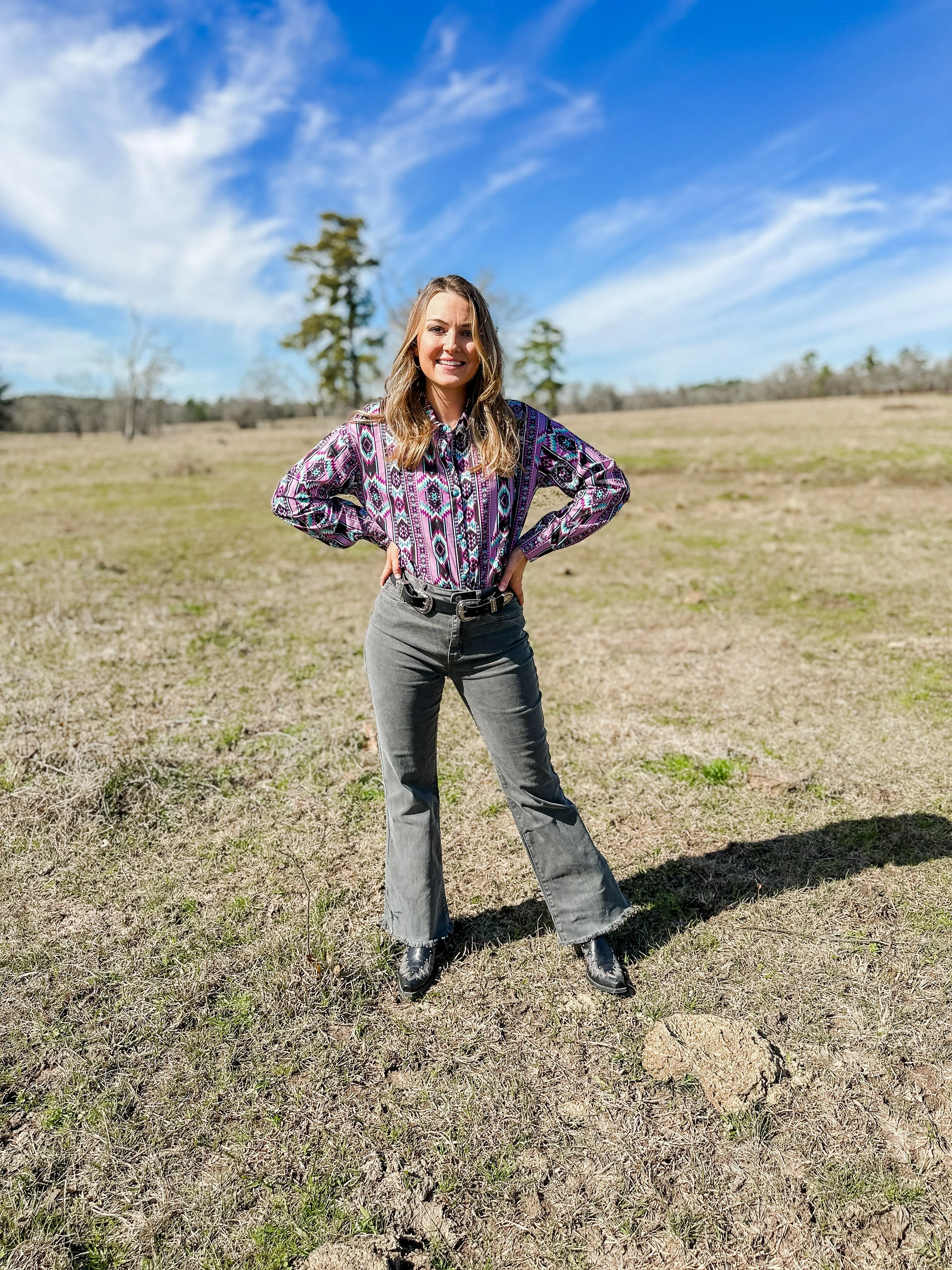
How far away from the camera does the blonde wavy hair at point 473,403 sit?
7.84 feet

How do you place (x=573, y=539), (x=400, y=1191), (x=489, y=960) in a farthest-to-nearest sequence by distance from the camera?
(x=489, y=960) → (x=573, y=539) → (x=400, y=1191)

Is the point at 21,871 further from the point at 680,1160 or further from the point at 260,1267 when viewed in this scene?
the point at 680,1160

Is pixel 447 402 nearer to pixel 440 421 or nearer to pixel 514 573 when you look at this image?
pixel 440 421

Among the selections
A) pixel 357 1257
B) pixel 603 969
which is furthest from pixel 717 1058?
pixel 357 1257

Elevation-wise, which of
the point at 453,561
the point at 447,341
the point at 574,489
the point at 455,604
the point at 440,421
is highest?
the point at 447,341

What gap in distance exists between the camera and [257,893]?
3.40 metres

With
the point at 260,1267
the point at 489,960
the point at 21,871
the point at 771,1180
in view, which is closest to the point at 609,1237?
the point at 771,1180

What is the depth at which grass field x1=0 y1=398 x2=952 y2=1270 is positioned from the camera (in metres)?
2.05

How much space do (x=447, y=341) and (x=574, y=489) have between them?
657 millimetres

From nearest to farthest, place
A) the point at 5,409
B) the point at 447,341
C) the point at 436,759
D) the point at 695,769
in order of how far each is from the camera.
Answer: the point at 447,341 → the point at 436,759 → the point at 695,769 → the point at 5,409

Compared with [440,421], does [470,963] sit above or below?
below

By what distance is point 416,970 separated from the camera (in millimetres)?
2838

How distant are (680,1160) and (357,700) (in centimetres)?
381

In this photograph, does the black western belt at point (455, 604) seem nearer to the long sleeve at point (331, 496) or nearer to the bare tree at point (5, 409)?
the long sleeve at point (331, 496)
